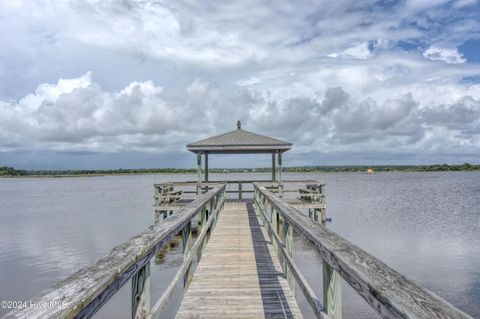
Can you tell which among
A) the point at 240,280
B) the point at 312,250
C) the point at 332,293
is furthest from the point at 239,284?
the point at 312,250

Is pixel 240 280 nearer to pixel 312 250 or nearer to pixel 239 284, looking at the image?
pixel 239 284

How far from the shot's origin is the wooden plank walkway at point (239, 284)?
3.89 metres

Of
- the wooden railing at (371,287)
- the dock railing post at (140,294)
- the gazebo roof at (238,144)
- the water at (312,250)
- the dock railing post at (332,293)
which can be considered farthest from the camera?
the gazebo roof at (238,144)

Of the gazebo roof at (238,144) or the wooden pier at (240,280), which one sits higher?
the gazebo roof at (238,144)

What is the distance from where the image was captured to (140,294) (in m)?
2.40

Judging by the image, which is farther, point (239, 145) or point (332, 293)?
point (239, 145)

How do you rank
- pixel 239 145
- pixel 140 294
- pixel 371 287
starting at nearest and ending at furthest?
pixel 371 287
pixel 140 294
pixel 239 145

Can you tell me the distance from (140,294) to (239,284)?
262cm

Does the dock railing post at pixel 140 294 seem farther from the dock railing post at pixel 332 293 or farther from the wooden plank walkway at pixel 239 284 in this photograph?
the wooden plank walkway at pixel 239 284

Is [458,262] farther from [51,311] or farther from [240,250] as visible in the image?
[51,311]

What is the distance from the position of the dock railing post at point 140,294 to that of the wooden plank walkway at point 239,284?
1380 mm

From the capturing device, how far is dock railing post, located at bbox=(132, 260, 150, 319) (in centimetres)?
236

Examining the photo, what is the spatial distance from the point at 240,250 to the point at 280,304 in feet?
9.37

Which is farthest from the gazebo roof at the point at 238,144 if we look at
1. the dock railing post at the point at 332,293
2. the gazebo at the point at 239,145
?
the dock railing post at the point at 332,293
